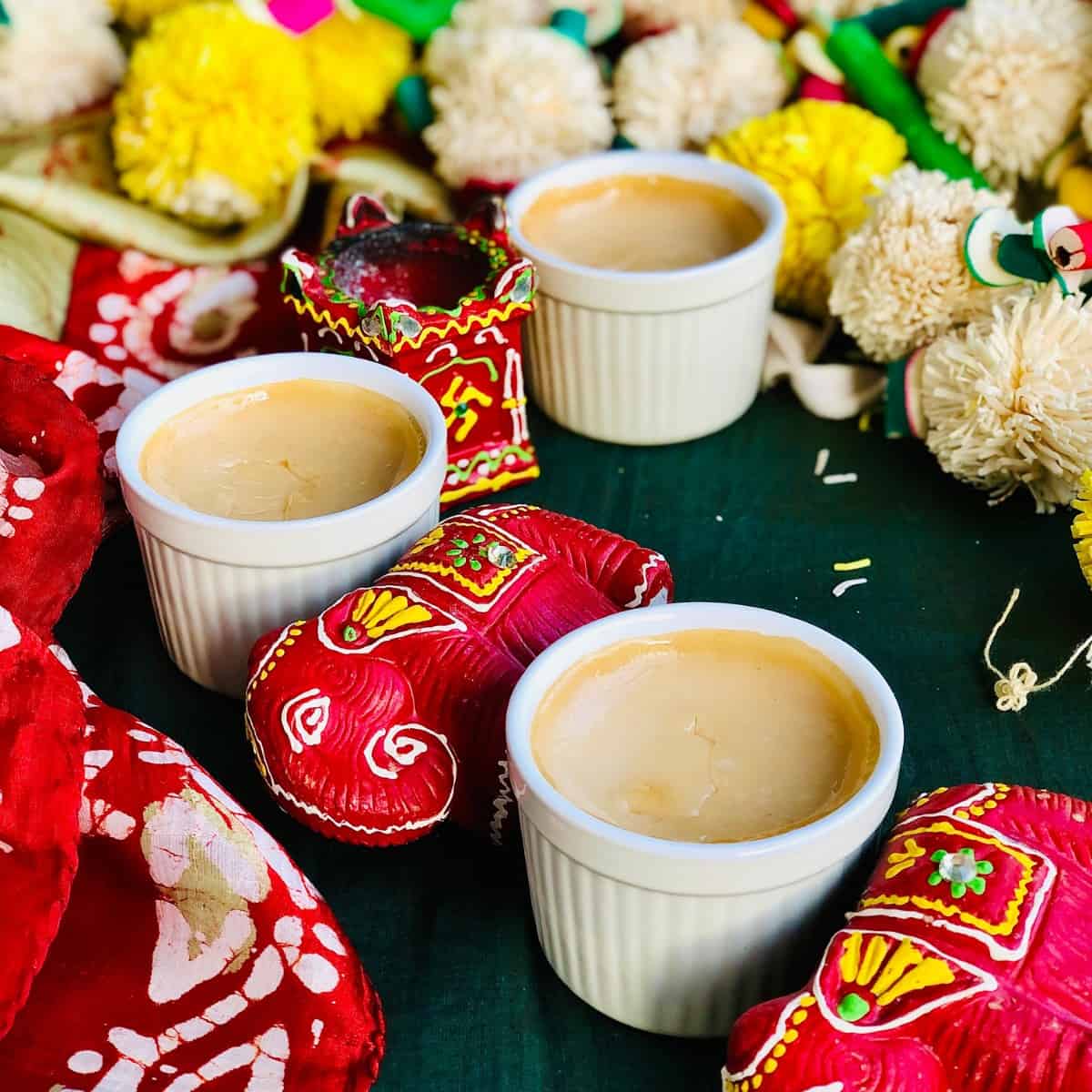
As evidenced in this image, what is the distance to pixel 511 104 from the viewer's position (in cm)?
92

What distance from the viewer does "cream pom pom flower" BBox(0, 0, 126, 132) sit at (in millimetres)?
901

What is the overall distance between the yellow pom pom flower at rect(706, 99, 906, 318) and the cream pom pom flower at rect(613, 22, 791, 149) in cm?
3

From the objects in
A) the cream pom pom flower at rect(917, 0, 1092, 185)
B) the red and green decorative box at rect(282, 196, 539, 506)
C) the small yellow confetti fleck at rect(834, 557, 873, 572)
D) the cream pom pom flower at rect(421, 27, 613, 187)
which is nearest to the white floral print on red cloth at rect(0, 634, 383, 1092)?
the red and green decorative box at rect(282, 196, 539, 506)

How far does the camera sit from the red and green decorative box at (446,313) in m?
0.76

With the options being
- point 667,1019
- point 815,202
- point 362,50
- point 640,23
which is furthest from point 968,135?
point 667,1019

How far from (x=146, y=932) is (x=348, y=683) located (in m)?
0.13

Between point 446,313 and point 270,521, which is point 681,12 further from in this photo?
point 270,521

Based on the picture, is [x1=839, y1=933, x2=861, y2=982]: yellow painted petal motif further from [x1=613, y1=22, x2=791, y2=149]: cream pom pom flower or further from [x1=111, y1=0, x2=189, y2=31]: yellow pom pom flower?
[x1=111, y1=0, x2=189, y2=31]: yellow pom pom flower

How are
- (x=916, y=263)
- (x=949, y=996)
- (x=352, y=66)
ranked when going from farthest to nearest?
(x=352, y=66) < (x=916, y=263) < (x=949, y=996)

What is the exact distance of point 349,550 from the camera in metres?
0.66

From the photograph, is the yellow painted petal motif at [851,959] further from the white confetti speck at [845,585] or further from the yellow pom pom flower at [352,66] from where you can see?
the yellow pom pom flower at [352,66]

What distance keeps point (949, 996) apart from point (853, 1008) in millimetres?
33

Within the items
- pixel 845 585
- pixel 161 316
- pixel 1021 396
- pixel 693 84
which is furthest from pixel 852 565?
pixel 161 316

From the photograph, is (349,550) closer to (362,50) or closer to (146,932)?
(146,932)
